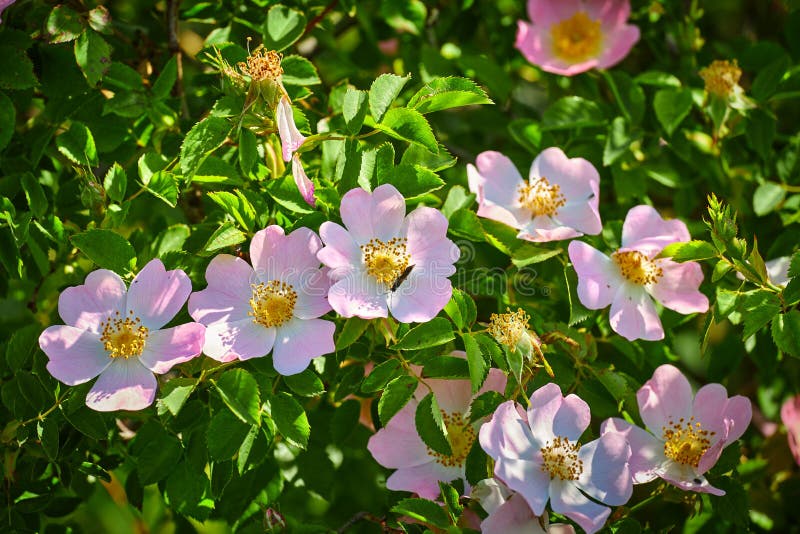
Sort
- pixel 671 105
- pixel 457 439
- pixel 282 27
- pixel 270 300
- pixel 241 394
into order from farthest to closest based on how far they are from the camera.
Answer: pixel 671 105 → pixel 282 27 → pixel 457 439 → pixel 270 300 → pixel 241 394

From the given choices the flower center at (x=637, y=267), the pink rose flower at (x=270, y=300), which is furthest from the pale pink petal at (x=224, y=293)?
the flower center at (x=637, y=267)

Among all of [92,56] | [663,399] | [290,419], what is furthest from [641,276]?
[92,56]

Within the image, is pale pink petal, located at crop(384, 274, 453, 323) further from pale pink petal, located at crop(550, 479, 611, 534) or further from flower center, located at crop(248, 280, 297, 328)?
pale pink petal, located at crop(550, 479, 611, 534)

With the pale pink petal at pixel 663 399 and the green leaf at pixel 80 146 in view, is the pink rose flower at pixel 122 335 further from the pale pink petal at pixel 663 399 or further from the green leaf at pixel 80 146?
the pale pink petal at pixel 663 399

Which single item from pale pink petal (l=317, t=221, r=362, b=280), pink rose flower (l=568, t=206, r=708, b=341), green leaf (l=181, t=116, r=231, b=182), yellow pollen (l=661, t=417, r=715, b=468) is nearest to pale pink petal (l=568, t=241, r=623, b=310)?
pink rose flower (l=568, t=206, r=708, b=341)

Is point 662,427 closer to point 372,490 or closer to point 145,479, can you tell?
point 372,490

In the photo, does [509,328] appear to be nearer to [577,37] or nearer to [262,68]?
[262,68]

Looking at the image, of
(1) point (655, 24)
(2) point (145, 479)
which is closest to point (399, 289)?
(2) point (145, 479)
